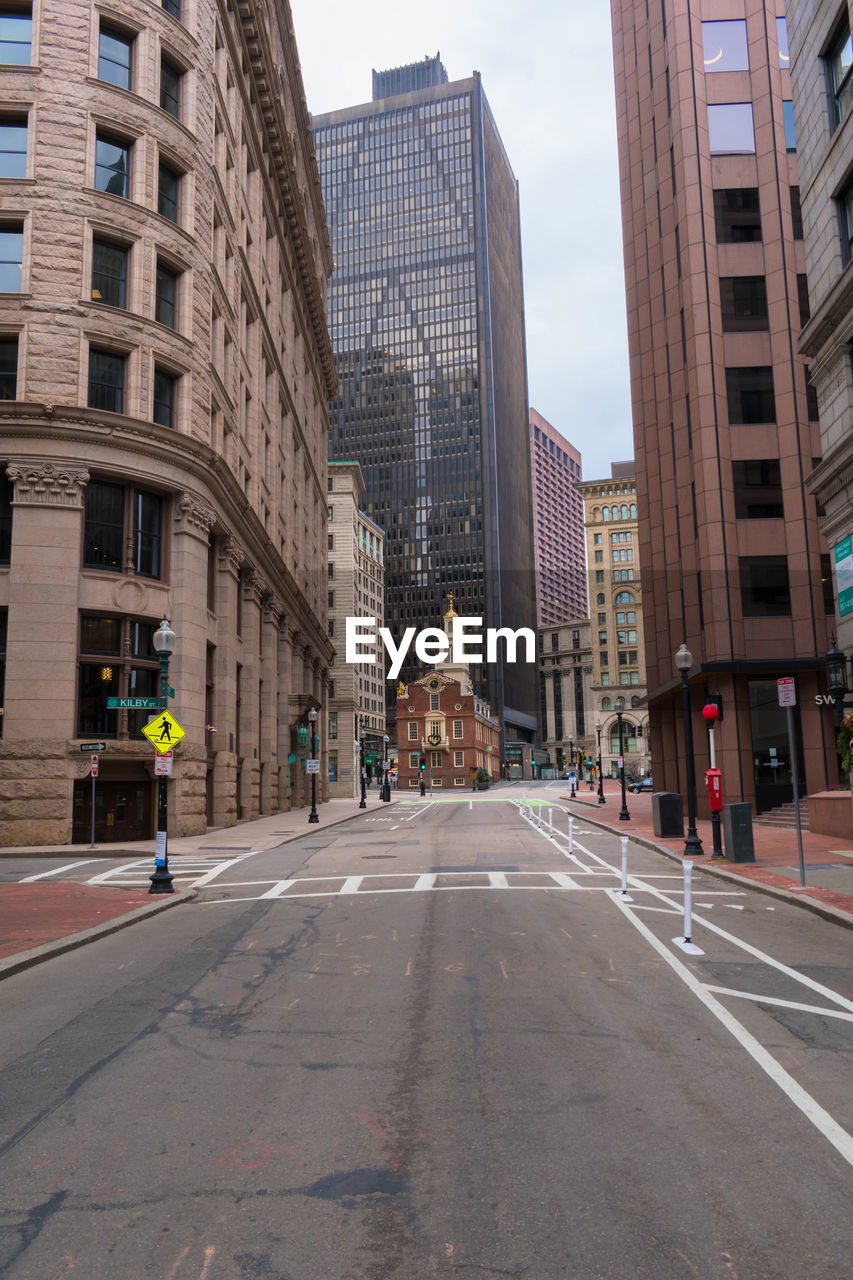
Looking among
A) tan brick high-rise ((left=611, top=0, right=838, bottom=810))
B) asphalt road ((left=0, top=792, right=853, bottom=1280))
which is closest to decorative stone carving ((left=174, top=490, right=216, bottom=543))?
tan brick high-rise ((left=611, top=0, right=838, bottom=810))

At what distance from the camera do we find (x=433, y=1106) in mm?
6074

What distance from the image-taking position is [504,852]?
24203 mm

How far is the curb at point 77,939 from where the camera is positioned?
10.6 m

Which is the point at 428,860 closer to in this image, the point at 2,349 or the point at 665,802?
the point at 665,802

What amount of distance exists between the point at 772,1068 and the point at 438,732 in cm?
11810

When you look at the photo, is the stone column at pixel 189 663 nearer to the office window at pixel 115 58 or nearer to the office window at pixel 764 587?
the office window at pixel 115 58

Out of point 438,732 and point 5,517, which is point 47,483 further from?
point 438,732

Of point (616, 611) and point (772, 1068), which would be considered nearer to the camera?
point (772, 1068)

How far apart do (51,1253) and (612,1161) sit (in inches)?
113

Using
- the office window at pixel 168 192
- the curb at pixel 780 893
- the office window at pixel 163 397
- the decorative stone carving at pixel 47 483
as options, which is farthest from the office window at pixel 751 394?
the decorative stone carving at pixel 47 483

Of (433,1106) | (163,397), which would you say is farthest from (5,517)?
(433,1106)

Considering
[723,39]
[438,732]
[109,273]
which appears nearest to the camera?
[109,273]

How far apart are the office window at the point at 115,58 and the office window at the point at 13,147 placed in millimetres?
3326

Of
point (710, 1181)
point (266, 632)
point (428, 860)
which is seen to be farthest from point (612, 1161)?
point (266, 632)
